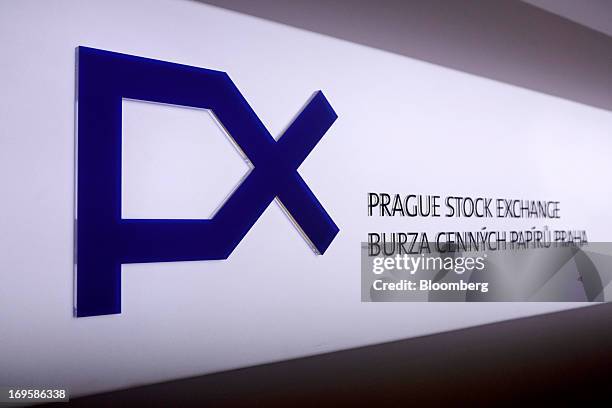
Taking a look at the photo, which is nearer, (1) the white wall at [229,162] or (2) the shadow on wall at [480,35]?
(1) the white wall at [229,162]

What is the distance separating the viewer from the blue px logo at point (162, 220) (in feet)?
8.24

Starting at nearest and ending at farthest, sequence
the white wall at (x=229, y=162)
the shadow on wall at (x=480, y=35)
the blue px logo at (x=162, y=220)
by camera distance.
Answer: the white wall at (x=229, y=162), the blue px logo at (x=162, y=220), the shadow on wall at (x=480, y=35)

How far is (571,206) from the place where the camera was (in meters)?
4.90

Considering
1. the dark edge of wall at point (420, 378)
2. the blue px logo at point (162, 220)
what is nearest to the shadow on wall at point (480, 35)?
the blue px logo at point (162, 220)

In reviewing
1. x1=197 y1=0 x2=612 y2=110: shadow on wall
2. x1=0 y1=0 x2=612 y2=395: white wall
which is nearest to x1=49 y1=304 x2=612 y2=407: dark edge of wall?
x1=0 y1=0 x2=612 y2=395: white wall

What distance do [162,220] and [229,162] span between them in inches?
20.0

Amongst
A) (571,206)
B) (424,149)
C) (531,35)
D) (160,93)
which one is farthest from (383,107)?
(571,206)

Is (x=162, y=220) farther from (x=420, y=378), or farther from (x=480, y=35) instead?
(x=480, y=35)

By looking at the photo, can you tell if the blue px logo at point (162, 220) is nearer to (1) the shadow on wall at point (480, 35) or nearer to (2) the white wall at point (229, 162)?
(2) the white wall at point (229, 162)

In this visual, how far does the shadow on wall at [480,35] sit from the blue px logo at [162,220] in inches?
21.6

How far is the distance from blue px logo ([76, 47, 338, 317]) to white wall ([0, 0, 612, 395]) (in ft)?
0.21

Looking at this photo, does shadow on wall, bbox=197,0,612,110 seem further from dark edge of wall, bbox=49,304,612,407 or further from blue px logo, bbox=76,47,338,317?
dark edge of wall, bbox=49,304,612,407

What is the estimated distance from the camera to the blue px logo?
2512 mm

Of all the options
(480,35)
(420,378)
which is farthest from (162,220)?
(480,35)
